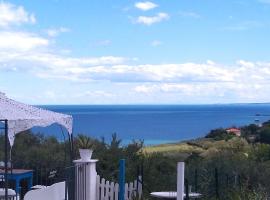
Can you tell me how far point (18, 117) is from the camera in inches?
349

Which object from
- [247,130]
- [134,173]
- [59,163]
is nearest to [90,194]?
[134,173]

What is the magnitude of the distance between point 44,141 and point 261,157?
6.77 meters

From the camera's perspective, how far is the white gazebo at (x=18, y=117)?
28.9ft

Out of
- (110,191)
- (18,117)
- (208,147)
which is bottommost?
(208,147)

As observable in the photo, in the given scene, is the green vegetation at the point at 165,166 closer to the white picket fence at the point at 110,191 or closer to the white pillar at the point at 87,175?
the white picket fence at the point at 110,191

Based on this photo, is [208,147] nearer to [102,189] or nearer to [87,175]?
[102,189]

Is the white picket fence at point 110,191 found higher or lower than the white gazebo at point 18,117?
lower

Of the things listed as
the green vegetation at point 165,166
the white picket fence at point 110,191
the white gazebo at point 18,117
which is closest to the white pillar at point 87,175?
the white picket fence at point 110,191

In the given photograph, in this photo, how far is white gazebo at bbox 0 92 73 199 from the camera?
8797 millimetres

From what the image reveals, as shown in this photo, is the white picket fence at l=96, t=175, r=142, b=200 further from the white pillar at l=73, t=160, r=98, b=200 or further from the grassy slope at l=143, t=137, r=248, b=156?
the grassy slope at l=143, t=137, r=248, b=156

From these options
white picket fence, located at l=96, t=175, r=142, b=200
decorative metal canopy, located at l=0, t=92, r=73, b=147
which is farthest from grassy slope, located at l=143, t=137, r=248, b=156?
decorative metal canopy, located at l=0, t=92, r=73, b=147

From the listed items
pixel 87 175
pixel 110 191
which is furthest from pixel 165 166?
pixel 87 175

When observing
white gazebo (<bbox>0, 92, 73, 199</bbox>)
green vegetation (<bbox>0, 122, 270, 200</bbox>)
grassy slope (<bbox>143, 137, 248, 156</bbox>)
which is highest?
white gazebo (<bbox>0, 92, 73, 199</bbox>)

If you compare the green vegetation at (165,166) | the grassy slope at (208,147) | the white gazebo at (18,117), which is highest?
the white gazebo at (18,117)
